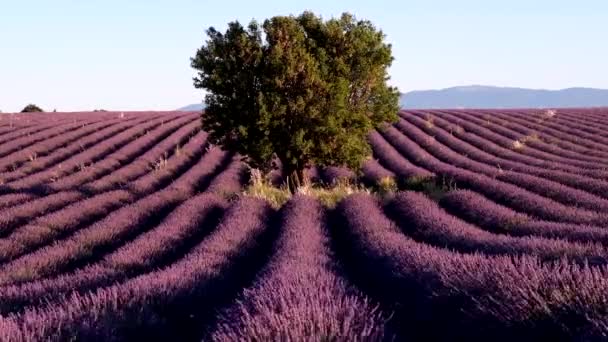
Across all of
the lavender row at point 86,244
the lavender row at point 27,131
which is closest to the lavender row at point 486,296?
the lavender row at point 86,244

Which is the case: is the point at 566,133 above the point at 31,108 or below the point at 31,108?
below

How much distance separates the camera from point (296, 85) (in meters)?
18.2

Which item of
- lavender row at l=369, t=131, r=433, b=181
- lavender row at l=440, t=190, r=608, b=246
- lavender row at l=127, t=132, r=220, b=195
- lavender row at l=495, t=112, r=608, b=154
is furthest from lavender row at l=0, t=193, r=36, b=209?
lavender row at l=495, t=112, r=608, b=154

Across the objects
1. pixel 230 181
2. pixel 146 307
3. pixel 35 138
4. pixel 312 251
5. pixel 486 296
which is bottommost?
pixel 230 181

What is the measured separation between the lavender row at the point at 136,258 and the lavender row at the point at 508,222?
4.55m

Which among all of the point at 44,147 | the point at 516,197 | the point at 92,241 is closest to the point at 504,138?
the point at 516,197

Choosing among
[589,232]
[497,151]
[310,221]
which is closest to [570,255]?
[589,232]

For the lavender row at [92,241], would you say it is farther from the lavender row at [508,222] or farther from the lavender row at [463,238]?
the lavender row at [508,222]

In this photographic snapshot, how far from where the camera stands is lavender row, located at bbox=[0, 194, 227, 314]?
7.25 metres

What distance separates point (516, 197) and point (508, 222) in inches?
107

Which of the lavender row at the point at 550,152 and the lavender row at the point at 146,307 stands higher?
the lavender row at the point at 146,307

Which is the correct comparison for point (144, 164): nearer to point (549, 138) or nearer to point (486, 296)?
point (549, 138)

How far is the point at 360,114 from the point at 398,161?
4876 millimetres

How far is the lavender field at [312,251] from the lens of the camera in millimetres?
4520
